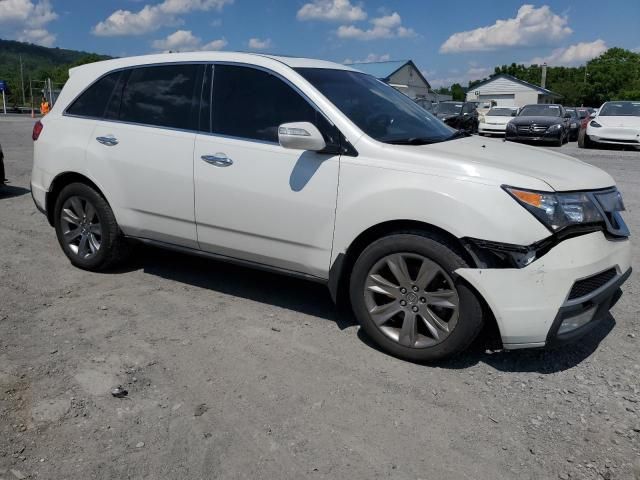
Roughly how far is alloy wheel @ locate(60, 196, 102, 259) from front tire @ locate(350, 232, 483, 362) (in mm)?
2518

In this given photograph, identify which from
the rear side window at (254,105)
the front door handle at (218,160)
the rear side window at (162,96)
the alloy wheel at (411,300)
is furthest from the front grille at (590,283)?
the rear side window at (162,96)

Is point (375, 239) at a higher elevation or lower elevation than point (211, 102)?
lower

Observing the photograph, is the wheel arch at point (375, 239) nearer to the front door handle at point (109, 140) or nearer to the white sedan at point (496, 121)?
the front door handle at point (109, 140)

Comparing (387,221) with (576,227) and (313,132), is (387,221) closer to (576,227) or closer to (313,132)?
(313,132)

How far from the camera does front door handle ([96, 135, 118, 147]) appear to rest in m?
4.54

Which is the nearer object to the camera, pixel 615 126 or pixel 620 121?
pixel 615 126

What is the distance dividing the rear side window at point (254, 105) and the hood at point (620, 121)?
16465 mm

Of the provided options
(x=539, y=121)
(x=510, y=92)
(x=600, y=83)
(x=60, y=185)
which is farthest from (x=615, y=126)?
(x=600, y=83)

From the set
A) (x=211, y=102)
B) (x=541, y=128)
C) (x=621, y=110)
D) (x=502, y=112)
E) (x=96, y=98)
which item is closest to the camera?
(x=211, y=102)

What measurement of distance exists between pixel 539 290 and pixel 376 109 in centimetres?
173

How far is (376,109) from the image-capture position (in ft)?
13.2

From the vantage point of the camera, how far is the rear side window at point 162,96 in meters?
4.28

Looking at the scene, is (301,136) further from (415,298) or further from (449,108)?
(449,108)

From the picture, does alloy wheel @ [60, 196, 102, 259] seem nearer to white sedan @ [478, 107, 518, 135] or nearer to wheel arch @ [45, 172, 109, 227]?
wheel arch @ [45, 172, 109, 227]
